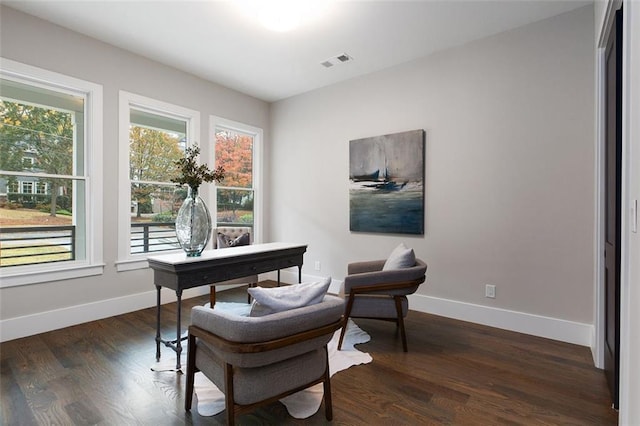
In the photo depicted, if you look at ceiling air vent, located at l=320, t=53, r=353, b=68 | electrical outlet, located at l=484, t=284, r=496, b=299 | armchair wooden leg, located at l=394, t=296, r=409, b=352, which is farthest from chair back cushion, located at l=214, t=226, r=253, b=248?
electrical outlet, located at l=484, t=284, r=496, b=299

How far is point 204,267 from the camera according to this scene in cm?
254

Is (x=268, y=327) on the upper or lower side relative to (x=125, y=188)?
lower

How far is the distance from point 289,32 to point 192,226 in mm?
2132

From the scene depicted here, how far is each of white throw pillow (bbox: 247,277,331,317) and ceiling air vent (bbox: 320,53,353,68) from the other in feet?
9.53

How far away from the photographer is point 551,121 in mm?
3029

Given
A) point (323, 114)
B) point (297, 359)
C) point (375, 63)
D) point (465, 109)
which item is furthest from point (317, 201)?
point (297, 359)

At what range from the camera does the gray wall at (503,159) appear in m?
2.93

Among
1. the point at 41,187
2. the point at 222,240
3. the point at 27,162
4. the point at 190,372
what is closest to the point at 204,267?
the point at 190,372

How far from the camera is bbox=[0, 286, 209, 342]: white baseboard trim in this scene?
295 cm

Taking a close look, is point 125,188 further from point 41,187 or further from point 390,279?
point 390,279

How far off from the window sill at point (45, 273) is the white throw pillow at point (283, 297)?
262 cm

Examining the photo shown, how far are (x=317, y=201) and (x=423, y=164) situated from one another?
1.67 m

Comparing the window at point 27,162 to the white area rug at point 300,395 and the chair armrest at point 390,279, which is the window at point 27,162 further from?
the chair armrest at point 390,279

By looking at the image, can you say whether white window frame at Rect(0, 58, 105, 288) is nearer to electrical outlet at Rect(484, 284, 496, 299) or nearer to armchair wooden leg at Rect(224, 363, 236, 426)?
armchair wooden leg at Rect(224, 363, 236, 426)
